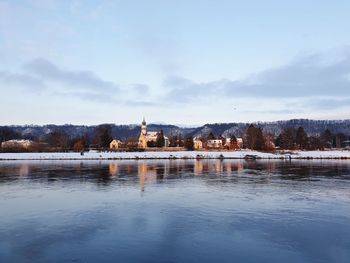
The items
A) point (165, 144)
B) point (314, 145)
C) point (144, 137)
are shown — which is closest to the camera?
point (314, 145)

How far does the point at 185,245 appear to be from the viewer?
39.1 feet

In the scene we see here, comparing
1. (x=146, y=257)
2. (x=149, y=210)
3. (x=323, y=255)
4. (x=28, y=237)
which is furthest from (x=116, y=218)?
(x=323, y=255)

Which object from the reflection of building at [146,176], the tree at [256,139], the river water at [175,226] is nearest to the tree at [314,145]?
the tree at [256,139]

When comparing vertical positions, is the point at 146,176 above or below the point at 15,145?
below

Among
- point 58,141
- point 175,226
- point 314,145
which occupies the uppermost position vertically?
point 58,141

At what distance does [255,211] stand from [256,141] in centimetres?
9747

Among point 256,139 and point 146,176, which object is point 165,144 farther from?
point 146,176

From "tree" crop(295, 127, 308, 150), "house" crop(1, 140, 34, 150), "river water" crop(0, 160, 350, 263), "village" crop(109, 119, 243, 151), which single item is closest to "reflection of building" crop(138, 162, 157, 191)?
"river water" crop(0, 160, 350, 263)

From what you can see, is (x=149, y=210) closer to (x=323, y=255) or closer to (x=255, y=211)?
(x=255, y=211)

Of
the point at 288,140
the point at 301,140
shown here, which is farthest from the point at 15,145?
the point at 301,140

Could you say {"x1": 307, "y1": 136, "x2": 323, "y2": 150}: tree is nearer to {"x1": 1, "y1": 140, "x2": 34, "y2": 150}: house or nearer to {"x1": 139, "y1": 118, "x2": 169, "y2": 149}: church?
{"x1": 139, "y1": 118, "x2": 169, "y2": 149}: church

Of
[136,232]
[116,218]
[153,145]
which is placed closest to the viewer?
[136,232]

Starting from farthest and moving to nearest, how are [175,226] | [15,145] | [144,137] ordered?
[144,137] → [15,145] → [175,226]

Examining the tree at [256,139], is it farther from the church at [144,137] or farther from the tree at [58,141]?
the tree at [58,141]
